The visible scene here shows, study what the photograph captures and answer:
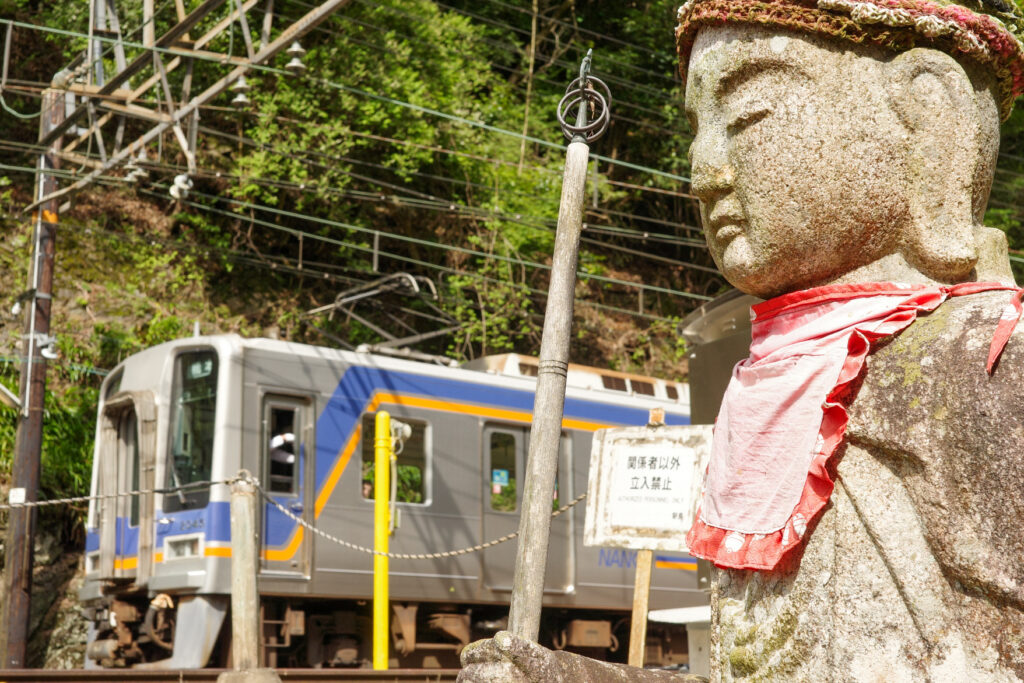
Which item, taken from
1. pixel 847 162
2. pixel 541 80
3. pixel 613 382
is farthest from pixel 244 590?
pixel 541 80

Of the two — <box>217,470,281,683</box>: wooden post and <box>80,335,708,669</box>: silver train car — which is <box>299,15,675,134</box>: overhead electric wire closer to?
<box>80,335,708,669</box>: silver train car

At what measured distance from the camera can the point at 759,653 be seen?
9.09 feet

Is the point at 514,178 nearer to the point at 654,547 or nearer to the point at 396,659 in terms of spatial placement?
the point at 396,659

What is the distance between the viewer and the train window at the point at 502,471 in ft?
37.6

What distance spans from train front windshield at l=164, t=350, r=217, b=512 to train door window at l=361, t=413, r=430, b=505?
137 centimetres

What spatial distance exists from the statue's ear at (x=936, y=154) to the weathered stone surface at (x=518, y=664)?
1282mm

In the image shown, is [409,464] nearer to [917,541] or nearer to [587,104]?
[587,104]

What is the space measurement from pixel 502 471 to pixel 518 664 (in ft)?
30.0

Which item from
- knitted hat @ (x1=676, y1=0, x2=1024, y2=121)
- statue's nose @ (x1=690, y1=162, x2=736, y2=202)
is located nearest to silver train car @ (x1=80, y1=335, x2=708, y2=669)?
statue's nose @ (x1=690, y1=162, x2=736, y2=202)

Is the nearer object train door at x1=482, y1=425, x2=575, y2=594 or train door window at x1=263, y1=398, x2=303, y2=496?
train door window at x1=263, y1=398, x2=303, y2=496

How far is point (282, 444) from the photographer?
10.3 metres

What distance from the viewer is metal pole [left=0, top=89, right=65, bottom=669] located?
11.0m

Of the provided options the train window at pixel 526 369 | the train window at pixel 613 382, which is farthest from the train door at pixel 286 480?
the train window at pixel 613 382

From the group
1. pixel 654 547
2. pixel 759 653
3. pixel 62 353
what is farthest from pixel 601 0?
pixel 759 653
